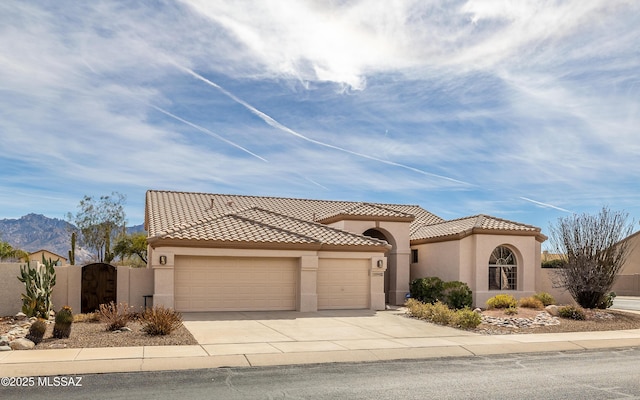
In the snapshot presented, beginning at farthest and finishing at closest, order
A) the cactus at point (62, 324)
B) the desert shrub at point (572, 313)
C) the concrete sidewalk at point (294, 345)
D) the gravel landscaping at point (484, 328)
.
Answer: the desert shrub at point (572, 313), the cactus at point (62, 324), the gravel landscaping at point (484, 328), the concrete sidewalk at point (294, 345)

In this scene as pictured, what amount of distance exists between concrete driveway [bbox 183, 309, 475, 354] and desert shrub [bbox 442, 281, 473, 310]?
308cm

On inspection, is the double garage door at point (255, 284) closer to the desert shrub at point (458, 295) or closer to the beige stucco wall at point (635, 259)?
the desert shrub at point (458, 295)

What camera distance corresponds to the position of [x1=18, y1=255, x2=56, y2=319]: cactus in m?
19.3

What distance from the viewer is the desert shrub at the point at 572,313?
22.9m

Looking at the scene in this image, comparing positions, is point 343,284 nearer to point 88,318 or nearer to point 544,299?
point 544,299

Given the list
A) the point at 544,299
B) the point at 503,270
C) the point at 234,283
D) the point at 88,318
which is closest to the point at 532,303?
the point at 544,299

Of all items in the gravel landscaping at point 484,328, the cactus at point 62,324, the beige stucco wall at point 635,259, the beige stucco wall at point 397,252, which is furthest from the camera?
the beige stucco wall at point 635,259

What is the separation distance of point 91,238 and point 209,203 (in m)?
28.1

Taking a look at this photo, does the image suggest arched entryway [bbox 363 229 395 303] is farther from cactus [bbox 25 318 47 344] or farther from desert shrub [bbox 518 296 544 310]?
cactus [bbox 25 318 47 344]

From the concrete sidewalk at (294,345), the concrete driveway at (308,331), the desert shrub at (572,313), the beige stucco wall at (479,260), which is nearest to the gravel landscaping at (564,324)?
the desert shrub at (572,313)

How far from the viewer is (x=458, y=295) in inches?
1011

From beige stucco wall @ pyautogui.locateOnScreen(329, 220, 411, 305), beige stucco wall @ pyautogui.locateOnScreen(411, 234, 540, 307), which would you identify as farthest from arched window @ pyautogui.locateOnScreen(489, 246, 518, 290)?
beige stucco wall @ pyautogui.locateOnScreen(329, 220, 411, 305)

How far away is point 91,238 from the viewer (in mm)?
56344

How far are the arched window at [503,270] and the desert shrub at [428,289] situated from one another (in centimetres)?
263
